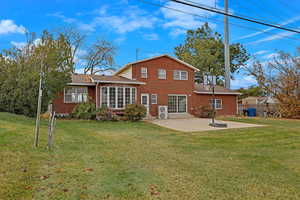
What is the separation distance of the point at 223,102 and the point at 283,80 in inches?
234

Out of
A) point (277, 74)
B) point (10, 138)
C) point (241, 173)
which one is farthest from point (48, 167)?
point (277, 74)

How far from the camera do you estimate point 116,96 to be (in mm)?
16969

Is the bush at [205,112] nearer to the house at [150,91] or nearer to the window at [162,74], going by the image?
the house at [150,91]

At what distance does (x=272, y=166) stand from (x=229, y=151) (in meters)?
1.65

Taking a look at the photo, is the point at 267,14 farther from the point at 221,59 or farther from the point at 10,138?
the point at 221,59

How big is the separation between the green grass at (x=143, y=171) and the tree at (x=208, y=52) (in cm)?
2809

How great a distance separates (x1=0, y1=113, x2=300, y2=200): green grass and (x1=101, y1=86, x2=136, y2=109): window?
32.0 feet

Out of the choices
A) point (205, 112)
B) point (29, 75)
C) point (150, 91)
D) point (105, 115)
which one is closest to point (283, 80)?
point (205, 112)

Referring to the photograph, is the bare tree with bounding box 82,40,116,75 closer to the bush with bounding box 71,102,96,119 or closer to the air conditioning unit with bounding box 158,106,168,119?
the air conditioning unit with bounding box 158,106,168,119

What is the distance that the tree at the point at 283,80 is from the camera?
2000cm

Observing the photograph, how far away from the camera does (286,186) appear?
12.3 ft

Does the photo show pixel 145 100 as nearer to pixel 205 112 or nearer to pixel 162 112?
pixel 162 112

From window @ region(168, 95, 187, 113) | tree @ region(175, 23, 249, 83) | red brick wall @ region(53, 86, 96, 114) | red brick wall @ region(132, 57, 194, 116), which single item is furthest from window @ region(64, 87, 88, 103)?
tree @ region(175, 23, 249, 83)

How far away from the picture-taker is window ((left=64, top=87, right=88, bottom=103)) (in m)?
16.9
